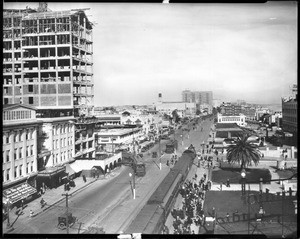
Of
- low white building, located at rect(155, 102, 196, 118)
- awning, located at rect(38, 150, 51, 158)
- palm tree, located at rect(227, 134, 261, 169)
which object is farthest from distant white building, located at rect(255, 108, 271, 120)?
awning, located at rect(38, 150, 51, 158)

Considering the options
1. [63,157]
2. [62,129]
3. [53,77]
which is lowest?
[63,157]

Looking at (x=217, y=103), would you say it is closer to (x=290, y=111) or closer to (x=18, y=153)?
(x=290, y=111)

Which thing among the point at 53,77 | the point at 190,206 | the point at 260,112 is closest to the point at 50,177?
the point at 53,77

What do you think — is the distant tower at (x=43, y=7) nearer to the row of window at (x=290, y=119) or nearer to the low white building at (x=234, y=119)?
the low white building at (x=234, y=119)

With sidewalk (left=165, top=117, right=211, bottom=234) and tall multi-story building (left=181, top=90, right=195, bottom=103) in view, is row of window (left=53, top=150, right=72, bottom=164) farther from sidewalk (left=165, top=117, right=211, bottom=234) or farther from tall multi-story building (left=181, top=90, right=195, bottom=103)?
tall multi-story building (left=181, top=90, right=195, bottom=103)

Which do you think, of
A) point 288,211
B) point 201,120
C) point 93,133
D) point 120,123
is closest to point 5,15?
point 93,133
